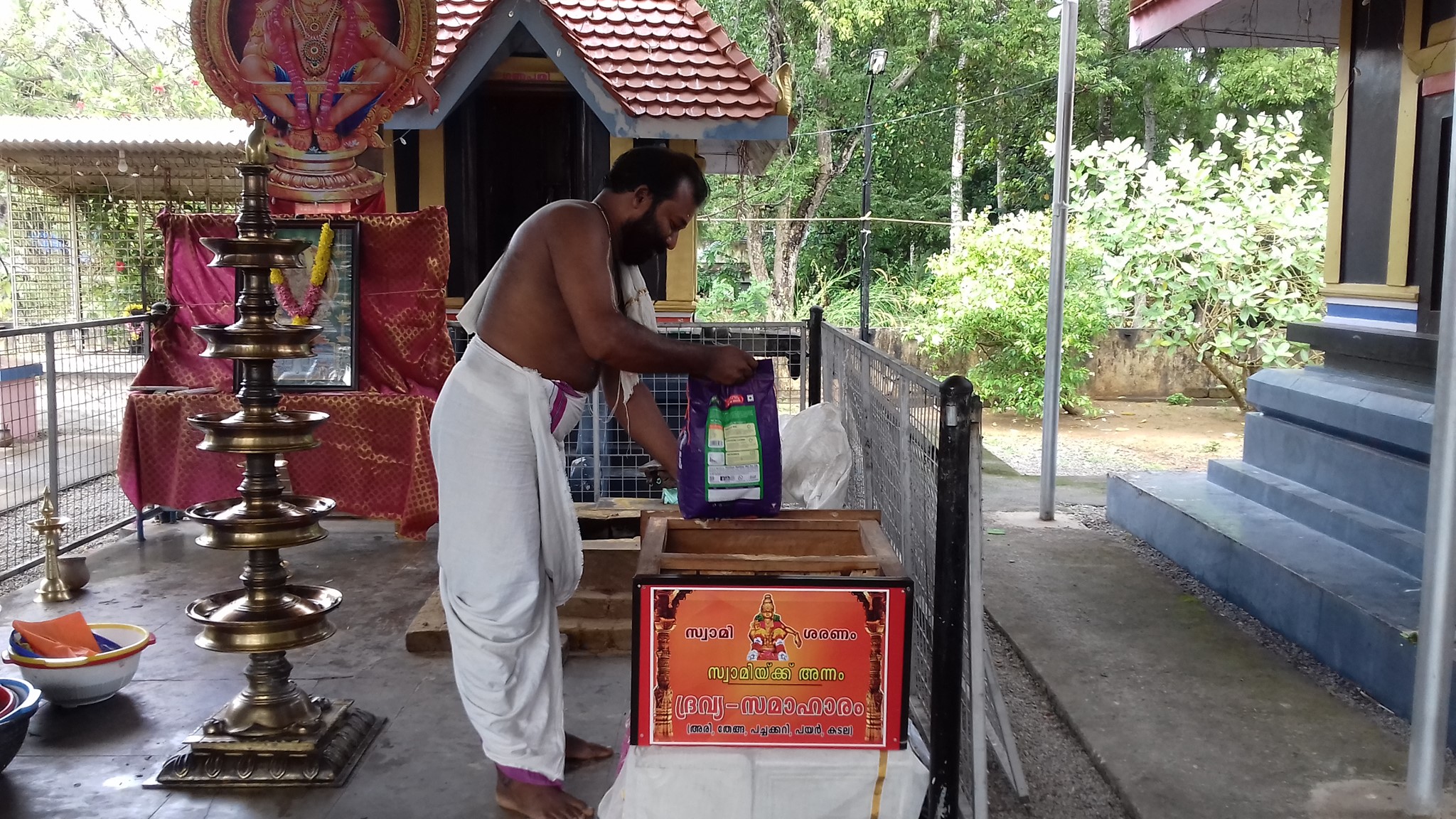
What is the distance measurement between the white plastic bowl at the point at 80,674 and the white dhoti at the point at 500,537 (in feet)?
5.28

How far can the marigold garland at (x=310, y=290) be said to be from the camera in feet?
20.4

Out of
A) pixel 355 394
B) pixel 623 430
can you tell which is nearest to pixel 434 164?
pixel 355 394

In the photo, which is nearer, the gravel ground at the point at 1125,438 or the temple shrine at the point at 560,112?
the temple shrine at the point at 560,112

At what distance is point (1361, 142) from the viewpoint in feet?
22.4

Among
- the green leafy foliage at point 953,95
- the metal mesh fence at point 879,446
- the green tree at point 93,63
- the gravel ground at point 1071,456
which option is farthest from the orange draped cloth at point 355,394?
the green tree at point 93,63

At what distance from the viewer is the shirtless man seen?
9.82 ft

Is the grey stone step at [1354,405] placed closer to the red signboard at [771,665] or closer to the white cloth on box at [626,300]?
the red signboard at [771,665]

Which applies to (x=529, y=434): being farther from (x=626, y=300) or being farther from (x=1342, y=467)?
(x=1342, y=467)

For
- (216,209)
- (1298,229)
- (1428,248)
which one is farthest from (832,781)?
(216,209)

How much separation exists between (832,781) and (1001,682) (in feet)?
6.95

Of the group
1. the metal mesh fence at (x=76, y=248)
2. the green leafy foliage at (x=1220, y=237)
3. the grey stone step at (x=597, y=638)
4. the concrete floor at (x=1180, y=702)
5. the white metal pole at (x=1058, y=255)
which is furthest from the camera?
the metal mesh fence at (x=76, y=248)

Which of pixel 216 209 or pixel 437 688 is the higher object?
pixel 216 209

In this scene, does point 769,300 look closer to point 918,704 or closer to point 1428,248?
point 1428,248

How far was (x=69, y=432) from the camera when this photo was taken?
302 inches
